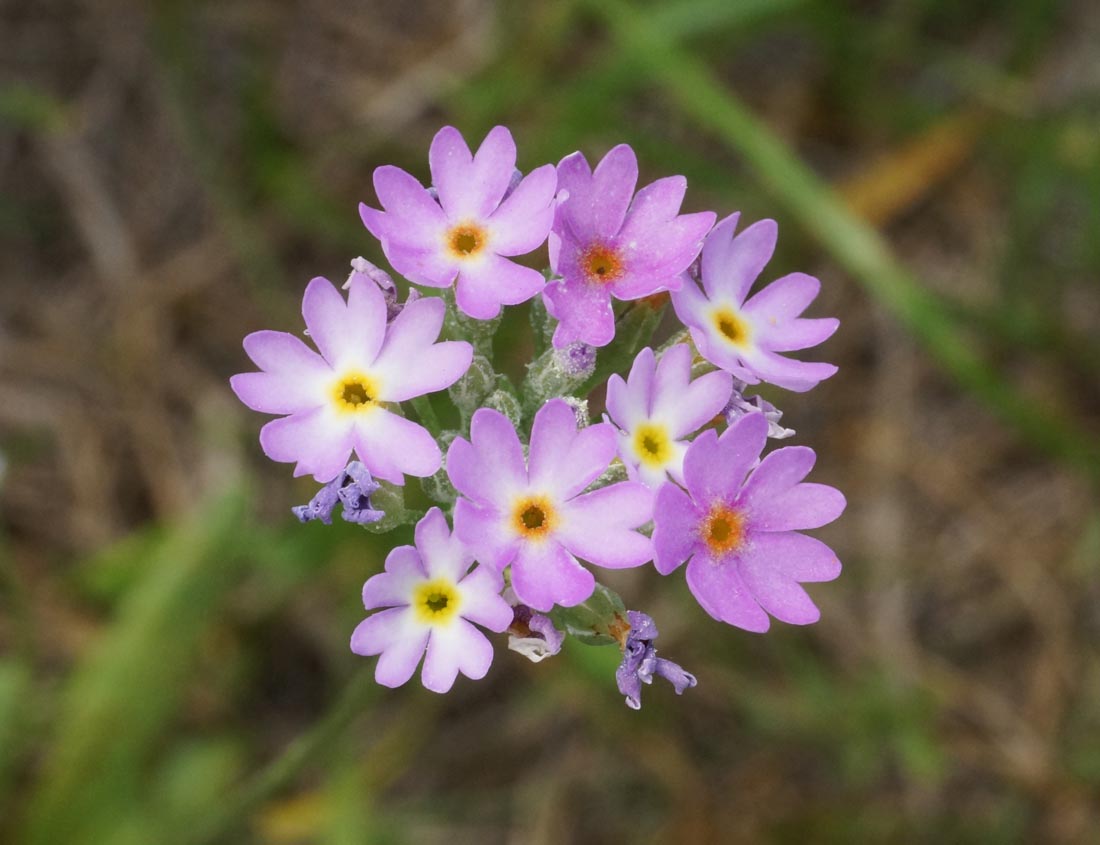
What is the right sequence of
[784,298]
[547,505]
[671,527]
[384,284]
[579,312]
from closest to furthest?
[671,527]
[547,505]
[579,312]
[384,284]
[784,298]

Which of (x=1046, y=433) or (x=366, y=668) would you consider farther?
(x=1046, y=433)

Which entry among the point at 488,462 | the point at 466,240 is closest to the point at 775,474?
the point at 488,462

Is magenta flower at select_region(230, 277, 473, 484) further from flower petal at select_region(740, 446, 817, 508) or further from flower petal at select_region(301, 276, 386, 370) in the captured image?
flower petal at select_region(740, 446, 817, 508)

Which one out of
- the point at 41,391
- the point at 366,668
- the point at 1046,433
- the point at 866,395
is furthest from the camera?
the point at 866,395

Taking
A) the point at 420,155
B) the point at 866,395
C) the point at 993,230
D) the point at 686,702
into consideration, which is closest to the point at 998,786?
the point at 686,702

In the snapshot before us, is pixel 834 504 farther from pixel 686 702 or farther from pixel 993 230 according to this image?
pixel 993 230

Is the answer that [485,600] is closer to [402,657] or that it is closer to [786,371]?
[402,657]
